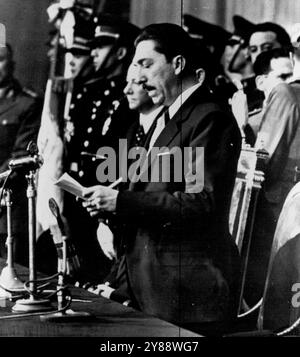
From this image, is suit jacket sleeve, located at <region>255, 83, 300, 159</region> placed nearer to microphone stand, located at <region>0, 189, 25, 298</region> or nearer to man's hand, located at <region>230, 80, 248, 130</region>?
man's hand, located at <region>230, 80, 248, 130</region>

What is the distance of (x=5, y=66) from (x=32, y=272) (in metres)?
1.22

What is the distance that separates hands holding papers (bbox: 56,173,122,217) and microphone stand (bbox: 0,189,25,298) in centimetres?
37

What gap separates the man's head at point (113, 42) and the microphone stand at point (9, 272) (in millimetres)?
925

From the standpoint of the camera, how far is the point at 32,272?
3.75 meters

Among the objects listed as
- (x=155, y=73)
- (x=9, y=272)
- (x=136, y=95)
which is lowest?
(x=9, y=272)

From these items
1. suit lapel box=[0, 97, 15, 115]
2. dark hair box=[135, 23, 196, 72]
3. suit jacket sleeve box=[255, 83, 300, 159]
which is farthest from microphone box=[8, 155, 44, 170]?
suit jacket sleeve box=[255, 83, 300, 159]

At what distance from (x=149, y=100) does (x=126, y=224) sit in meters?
0.72

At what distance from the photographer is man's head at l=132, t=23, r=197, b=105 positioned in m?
3.95

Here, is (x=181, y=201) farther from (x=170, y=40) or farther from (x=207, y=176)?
(x=170, y=40)

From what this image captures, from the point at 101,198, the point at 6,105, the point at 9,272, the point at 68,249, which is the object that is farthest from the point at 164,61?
the point at 9,272

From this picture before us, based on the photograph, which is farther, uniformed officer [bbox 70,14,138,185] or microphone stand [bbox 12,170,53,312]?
uniformed officer [bbox 70,14,138,185]

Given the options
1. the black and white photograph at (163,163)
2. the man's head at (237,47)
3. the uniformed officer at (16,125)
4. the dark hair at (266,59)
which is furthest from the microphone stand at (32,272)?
the dark hair at (266,59)
